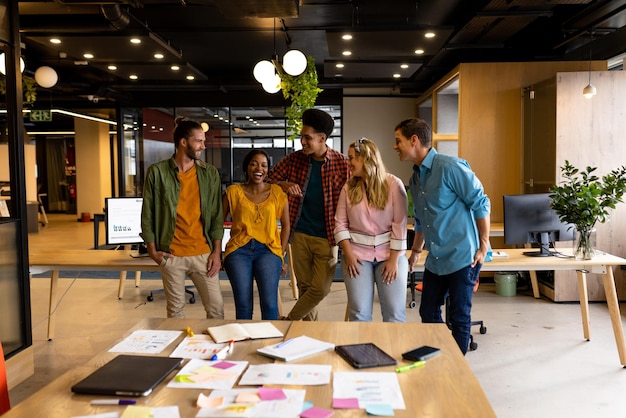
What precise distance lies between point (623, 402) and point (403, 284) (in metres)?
1.65

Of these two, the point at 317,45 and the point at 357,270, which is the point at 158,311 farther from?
the point at 317,45

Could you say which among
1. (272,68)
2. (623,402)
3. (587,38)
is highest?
(587,38)

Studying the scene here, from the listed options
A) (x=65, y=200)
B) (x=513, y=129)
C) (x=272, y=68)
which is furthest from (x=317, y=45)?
(x=65, y=200)

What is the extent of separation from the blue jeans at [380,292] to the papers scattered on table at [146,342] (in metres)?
1.34

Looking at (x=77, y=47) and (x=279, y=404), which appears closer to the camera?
(x=279, y=404)

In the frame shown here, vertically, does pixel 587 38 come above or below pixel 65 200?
above

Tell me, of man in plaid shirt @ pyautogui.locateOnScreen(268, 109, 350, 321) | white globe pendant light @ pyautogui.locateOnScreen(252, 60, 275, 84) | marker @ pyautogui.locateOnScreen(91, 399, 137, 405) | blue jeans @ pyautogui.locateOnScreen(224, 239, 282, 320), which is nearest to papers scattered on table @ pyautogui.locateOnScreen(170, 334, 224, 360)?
marker @ pyautogui.locateOnScreen(91, 399, 137, 405)

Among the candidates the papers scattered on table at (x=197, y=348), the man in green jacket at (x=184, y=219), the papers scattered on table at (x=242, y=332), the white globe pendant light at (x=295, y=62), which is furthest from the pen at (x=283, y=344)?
the white globe pendant light at (x=295, y=62)

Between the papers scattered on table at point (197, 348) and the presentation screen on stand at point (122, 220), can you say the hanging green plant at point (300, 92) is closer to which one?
the presentation screen on stand at point (122, 220)

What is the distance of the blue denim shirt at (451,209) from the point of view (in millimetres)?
3398

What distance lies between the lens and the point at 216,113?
13.6m

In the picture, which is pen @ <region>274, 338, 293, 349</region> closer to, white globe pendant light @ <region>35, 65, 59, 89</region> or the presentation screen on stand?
the presentation screen on stand

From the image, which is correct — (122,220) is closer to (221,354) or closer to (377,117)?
(221,354)

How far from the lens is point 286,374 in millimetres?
1995
